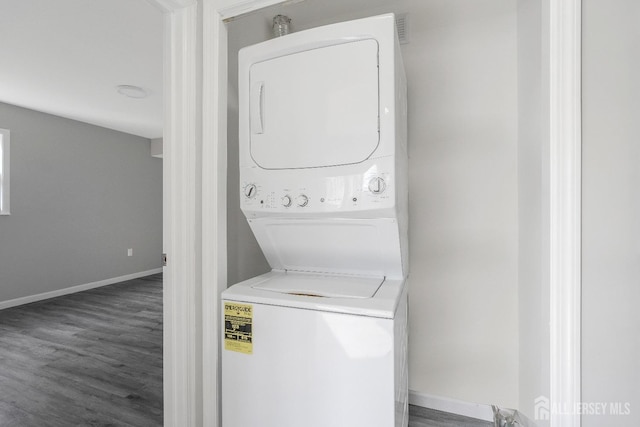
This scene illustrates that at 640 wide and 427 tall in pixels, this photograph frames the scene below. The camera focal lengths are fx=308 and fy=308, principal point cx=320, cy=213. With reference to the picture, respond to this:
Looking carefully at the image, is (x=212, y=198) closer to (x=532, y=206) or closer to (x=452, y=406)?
(x=532, y=206)

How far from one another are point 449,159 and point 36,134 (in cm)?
484

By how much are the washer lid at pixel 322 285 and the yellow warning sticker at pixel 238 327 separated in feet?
→ 0.35

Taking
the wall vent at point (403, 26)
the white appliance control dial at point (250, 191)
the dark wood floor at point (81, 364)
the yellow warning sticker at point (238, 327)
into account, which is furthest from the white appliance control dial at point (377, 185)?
the dark wood floor at point (81, 364)

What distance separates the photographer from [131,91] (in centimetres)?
323

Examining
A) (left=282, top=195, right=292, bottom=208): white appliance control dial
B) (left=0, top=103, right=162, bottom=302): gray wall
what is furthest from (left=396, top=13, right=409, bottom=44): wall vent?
(left=0, top=103, right=162, bottom=302): gray wall

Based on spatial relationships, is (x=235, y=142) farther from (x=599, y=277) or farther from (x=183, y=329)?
(x=599, y=277)

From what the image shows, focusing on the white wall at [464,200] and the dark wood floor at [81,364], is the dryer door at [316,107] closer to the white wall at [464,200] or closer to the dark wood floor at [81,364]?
the white wall at [464,200]

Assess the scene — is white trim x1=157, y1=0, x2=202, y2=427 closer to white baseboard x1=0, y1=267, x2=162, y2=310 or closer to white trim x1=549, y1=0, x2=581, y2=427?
white trim x1=549, y1=0, x2=581, y2=427

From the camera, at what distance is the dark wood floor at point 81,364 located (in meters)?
1.76

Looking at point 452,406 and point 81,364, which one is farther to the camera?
point 81,364

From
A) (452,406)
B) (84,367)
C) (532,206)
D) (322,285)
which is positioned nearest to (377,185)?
(322,285)

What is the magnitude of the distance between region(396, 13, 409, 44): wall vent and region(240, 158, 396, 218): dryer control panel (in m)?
1.15

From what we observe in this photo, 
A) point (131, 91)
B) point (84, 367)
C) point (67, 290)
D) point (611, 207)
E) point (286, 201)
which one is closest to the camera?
point (611, 207)

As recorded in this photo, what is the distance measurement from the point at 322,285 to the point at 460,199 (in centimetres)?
99
